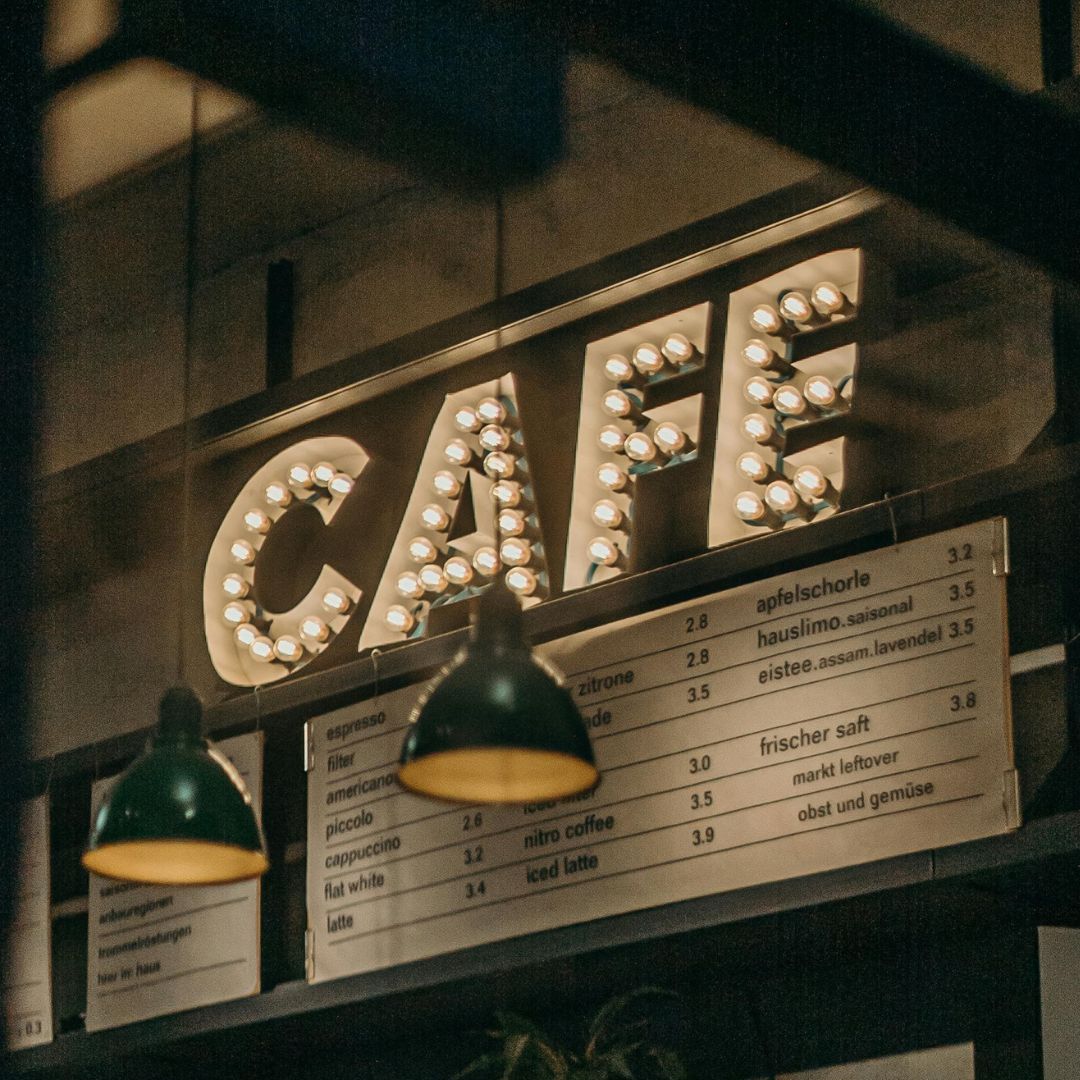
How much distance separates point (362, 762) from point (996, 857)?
2281mm

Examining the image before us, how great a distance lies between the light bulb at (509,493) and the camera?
22.8 ft

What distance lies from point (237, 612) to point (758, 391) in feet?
7.31

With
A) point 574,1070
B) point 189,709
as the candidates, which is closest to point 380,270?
point 189,709

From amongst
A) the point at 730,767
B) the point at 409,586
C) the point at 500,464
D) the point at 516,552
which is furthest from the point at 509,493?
the point at 730,767

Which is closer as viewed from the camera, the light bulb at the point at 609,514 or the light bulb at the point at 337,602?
the light bulb at the point at 609,514

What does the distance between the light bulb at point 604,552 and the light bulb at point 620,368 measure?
1.66 feet

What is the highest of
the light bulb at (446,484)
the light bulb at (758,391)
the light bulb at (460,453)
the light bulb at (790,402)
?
the light bulb at (460,453)

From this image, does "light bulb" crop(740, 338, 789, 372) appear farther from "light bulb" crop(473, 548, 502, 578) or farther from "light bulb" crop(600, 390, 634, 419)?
"light bulb" crop(473, 548, 502, 578)

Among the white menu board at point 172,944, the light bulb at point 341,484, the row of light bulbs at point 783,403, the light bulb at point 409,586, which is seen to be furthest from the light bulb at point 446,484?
the row of light bulbs at point 783,403

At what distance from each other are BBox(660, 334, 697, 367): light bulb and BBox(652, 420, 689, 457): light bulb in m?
0.20

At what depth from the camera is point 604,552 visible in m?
6.54

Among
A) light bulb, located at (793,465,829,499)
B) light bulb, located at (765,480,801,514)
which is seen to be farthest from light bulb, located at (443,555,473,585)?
light bulb, located at (793,465,829,499)

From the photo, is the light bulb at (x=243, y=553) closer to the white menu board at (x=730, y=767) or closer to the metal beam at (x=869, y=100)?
the white menu board at (x=730, y=767)

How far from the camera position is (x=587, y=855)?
605cm
